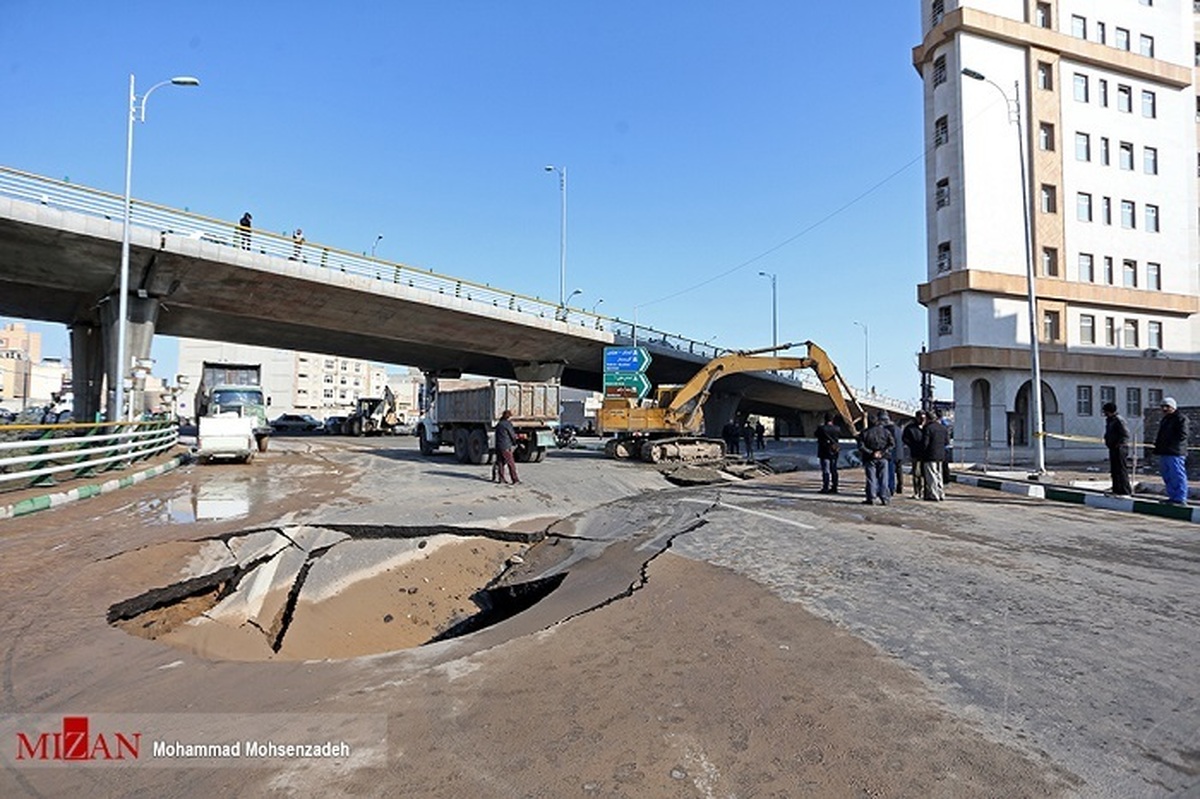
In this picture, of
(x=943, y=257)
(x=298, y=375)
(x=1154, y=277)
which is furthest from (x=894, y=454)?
(x=298, y=375)

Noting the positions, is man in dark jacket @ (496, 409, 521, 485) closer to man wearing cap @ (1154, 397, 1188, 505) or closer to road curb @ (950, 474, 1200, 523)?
road curb @ (950, 474, 1200, 523)

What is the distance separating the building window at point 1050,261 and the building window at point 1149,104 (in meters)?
9.91

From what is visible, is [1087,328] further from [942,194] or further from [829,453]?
[829,453]

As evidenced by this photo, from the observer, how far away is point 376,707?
3986 mm

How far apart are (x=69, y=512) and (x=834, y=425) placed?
1455 cm

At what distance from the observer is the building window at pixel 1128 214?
33.2 metres

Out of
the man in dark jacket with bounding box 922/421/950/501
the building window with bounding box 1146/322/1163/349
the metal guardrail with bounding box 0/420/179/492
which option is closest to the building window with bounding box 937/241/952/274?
the building window with bounding box 1146/322/1163/349

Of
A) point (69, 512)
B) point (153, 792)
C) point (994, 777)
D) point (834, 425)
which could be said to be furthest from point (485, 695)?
point (834, 425)

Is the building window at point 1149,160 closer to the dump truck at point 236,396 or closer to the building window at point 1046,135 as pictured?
the building window at point 1046,135

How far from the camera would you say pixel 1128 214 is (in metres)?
33.4

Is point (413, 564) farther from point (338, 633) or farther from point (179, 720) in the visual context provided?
point (179, 720)

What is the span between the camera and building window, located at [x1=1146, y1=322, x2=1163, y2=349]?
110 feet

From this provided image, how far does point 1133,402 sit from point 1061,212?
986cm

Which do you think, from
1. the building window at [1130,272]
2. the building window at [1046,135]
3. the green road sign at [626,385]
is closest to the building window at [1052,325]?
the building window at [1130,272]
